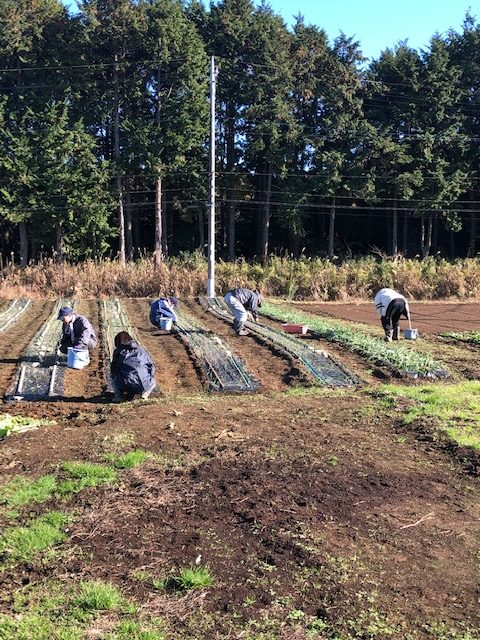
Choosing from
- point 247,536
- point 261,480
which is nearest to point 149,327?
point 261,480

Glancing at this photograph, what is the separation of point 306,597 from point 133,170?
34932 mm

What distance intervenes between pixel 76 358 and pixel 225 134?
35140mm

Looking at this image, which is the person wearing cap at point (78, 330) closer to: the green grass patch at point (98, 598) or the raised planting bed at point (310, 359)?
the raised planting bed at point (310, 359)

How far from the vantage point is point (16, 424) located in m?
6.14

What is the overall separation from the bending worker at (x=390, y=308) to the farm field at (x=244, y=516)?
11.2 feet

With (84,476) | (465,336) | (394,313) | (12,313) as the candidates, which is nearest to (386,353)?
(394,313)

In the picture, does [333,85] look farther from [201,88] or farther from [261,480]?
[261,480]

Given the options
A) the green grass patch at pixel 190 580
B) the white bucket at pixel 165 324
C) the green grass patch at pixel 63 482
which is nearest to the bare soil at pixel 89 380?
the white bucket at pixel 165 324

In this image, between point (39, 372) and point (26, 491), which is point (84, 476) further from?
point (39, 372)

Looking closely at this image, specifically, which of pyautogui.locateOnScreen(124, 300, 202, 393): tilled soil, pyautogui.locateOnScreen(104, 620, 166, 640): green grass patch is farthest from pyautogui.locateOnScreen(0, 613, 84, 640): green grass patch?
pyautogui.locateOnScreen(124, 300, 202, 393): tilled soil

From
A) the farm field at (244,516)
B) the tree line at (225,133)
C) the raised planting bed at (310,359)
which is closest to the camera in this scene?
the farm field at (244,516)

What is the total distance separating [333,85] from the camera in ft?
128

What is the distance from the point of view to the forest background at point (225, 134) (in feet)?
110

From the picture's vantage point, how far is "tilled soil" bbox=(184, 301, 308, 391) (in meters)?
8.48
